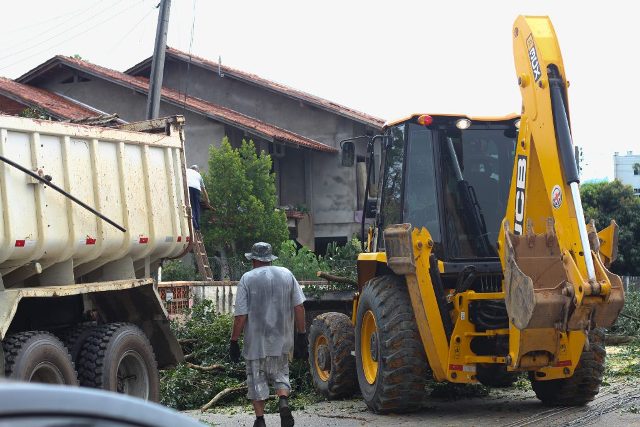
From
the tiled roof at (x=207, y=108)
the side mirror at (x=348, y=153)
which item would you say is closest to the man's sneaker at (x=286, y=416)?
the side mirror at (x=348, y=153)

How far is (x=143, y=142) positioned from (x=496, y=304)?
3930 millimetres

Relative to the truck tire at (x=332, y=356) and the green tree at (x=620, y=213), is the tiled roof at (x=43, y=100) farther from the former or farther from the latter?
the truck tire at (x=332, y=356)

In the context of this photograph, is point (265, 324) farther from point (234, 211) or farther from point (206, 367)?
point (234, 211)

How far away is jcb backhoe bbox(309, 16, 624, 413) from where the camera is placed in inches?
382

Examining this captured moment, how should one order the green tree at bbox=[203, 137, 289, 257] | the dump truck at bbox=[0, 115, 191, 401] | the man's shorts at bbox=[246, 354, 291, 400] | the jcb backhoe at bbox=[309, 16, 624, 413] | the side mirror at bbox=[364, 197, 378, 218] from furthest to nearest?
the green tree at bbox=[203, 137, 289, 257], the side mirror at bbox=[364, 197, 378, 218], the man's shorts at bbox=[246, 354, 291, 400], the jcb backhoe at bbox=[309, 16, 624, 413], the dump truck at bbox=[0, 115, 191, 401]

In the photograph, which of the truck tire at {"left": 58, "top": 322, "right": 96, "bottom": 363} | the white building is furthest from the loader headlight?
the white building

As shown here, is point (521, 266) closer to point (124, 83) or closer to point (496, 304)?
point (496, 304)

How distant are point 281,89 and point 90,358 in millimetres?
28028

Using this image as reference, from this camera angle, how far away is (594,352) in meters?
11.6

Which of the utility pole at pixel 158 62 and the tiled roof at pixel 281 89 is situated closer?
the utility pole at pixel 158 62

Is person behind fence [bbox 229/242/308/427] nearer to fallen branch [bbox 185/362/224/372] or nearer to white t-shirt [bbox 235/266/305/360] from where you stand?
white t-shirt [bbox 235/266/305/360]

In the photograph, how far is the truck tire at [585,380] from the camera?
38.0 ft

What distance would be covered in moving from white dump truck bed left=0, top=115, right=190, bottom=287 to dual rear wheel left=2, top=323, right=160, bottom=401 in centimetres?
59

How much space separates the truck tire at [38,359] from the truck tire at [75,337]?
1.70 ft
